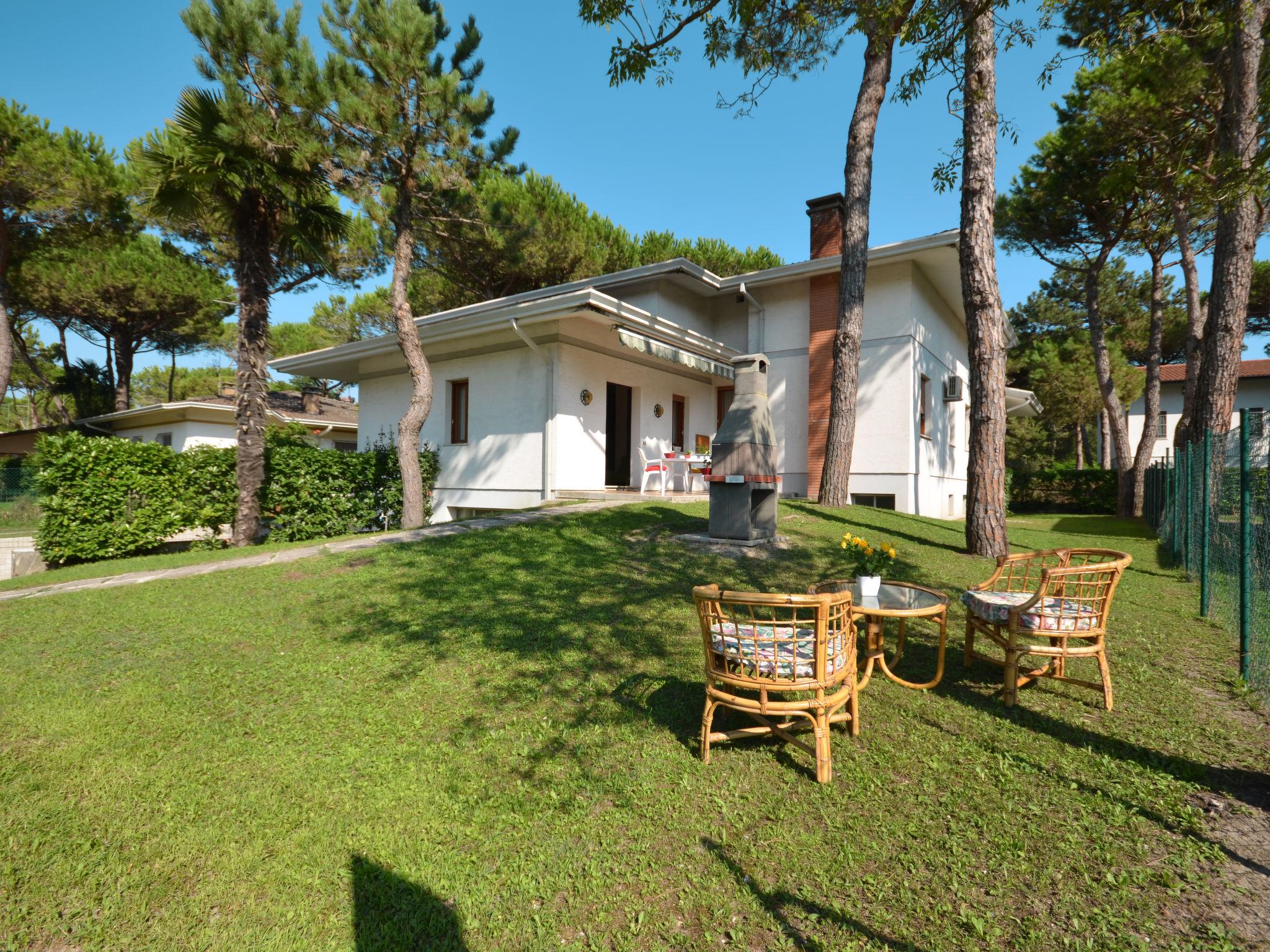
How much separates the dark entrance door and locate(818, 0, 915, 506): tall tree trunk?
548 centimetres

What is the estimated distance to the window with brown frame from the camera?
13.6 meters

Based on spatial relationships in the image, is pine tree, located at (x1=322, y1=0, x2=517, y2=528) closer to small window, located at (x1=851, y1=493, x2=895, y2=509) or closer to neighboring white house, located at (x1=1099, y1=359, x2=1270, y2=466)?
small window, located at (x1=851, y1=493, x2=895, y2=509)

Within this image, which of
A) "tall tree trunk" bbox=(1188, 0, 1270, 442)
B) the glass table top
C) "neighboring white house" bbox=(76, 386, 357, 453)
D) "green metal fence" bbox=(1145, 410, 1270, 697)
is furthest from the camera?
"neighboring white house" bbox=(76, 386, 357, 453)

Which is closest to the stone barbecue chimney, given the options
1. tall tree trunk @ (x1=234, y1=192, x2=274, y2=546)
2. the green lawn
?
the green lawn

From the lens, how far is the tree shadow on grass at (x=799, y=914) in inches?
79.2

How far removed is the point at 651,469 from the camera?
42.4 feet

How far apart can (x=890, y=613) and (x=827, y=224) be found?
13534mm

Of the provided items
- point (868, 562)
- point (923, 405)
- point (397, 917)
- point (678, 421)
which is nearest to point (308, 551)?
point (397, 917)

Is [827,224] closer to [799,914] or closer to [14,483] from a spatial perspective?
[799,914]

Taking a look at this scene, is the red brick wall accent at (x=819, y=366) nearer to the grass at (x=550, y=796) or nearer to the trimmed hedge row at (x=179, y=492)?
the grass at (x=550, y=796)

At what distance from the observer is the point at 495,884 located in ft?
7.64

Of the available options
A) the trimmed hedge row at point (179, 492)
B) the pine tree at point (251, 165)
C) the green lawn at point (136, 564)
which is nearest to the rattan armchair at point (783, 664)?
the green lawn at point (136, 564)

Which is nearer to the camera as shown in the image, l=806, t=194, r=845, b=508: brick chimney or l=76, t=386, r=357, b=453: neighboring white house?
l=806, t=194, r=845, b=508: brick chimney

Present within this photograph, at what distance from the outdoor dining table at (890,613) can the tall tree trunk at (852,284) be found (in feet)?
23.5
